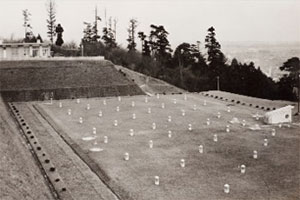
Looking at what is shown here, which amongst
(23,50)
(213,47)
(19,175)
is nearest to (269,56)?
(213,47)

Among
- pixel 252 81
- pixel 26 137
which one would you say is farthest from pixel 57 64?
pixel 26 137

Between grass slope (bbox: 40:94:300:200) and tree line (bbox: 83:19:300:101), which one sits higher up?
tree line (bbox: 83:19:300:101)

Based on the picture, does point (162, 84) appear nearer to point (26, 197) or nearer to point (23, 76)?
point (23, 76)

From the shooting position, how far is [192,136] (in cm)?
2155

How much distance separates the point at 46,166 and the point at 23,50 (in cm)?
3734

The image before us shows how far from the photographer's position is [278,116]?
2502 centimetres

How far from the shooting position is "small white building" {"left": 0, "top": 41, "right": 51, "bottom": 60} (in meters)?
49.3

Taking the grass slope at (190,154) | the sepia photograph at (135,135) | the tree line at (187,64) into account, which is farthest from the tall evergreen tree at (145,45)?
the grass slope at (190,154)

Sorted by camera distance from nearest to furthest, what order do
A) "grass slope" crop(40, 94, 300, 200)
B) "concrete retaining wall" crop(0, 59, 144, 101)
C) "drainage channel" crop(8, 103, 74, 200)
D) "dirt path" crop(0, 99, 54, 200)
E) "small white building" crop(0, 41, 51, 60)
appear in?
"dirt path" crop(0, 99, 54, 200) < "drainage channel" crop(8, 103, 74, 200) < "grass slope" crop(40, 94, 300, 200) < "concrete retaining wall" crop(0, 59, 144, 101) < "small white building" crop(0, 41, 51, 60)

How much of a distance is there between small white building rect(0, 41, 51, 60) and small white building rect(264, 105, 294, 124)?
102 ft

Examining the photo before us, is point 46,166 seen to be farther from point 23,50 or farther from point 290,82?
point 23,50

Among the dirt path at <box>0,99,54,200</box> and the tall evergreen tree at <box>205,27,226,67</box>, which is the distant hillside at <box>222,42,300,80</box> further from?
the dirt path at <box>0,99,54,200</box>

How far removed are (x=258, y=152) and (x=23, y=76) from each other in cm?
2908

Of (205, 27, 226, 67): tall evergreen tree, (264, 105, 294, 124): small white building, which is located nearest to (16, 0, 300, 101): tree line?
(205, 27, 226, 67): tall evergreen tree
